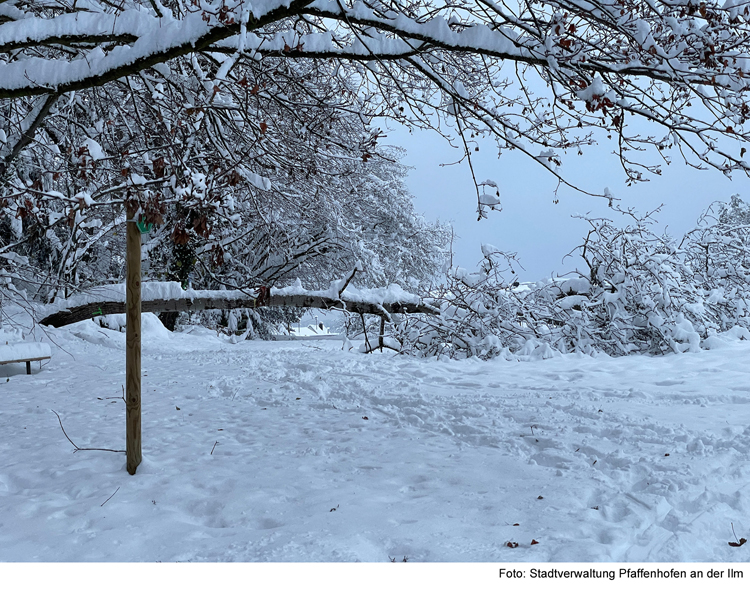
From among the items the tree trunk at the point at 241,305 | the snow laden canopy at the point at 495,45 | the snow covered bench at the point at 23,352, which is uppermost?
the snow laden canopy at the point at 495,45

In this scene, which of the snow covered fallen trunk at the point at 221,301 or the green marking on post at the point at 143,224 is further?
the snow covered fallen trunk at the point at 221,301

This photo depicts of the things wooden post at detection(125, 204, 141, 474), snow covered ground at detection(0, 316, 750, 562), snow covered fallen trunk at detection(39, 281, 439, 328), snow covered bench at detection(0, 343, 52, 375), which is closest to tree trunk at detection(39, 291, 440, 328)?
snow covered fallen trunk at detection(39, 281, 439, 328)

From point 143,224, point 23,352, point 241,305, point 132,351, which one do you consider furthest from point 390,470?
point 23,352

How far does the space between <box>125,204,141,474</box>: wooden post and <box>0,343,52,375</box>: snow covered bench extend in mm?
5299

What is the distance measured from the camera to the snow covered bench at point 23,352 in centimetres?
789

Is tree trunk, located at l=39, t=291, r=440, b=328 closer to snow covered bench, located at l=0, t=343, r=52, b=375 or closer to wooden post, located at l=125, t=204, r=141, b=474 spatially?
snow covered bench, located at l=0, t=343, r=52, b=375

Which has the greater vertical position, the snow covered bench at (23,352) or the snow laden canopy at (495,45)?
the snow laden canopy at (495,45)

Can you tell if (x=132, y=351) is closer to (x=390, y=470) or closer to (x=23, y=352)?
(x=390, y=470)

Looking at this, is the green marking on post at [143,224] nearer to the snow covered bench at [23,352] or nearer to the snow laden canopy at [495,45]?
the snow laden canopy at [495,45]

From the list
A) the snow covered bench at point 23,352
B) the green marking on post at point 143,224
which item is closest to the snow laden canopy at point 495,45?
the green marking on post at point 143,224

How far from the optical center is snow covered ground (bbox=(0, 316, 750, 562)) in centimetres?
274

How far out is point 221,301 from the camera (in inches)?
380

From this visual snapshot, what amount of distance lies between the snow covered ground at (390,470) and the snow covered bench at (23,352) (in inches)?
51.8

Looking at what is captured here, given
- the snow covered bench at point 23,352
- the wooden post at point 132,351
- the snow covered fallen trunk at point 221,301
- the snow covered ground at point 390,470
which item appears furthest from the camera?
the snow covered fallen trunk at point 221,301
